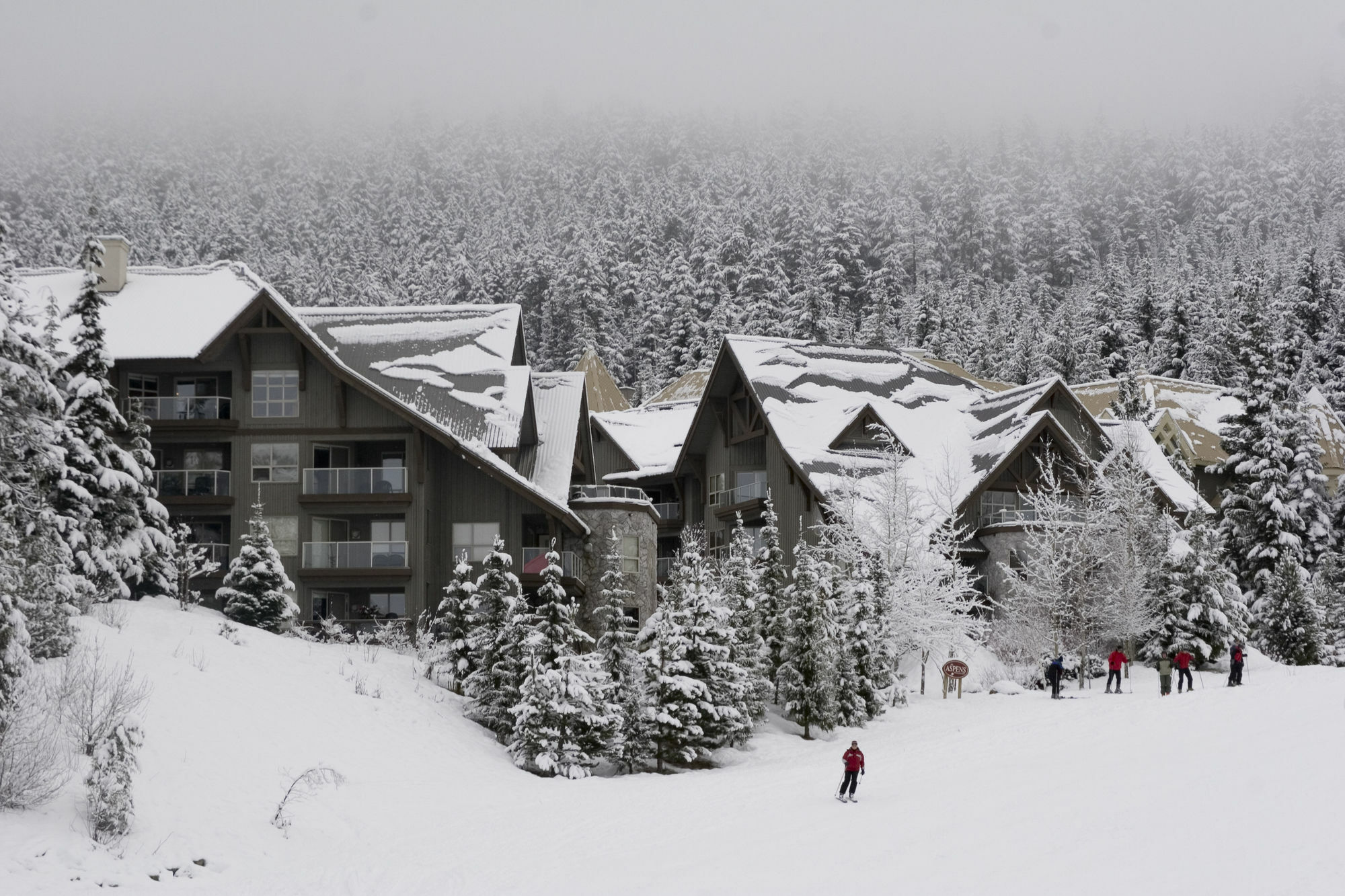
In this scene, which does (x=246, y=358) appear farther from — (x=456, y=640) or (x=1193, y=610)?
(x=1193, y=610)

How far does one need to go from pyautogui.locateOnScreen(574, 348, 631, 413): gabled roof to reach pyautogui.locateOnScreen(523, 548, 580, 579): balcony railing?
38462mm

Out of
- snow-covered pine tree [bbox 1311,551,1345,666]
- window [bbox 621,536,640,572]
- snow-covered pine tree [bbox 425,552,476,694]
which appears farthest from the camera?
snow-covered pine tree [bbox 1311,551,1345,666]

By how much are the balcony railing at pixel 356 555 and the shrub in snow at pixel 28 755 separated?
21.1 meters

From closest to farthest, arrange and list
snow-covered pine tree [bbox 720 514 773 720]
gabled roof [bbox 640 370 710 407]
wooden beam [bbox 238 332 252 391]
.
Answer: snow-covered pine tree [bbox 720 514 773 720], wooden beam [bbox 238 332 252 391], gabled roof [bbox 640 370 710 407]

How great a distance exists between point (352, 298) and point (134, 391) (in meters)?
81.1

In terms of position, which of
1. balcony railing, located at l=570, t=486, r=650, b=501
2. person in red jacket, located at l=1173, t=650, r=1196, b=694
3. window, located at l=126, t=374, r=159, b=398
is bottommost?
person in red jacket, located at l=1173, t=650, r=1196, b=694

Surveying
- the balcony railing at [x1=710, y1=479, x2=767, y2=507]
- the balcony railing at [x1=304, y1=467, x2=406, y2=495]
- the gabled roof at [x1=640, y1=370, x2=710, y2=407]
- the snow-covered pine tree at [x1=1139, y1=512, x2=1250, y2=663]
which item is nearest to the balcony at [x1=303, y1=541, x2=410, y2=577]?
the balcony railing at [x1=304, y1=467, x2=406, y2=495]

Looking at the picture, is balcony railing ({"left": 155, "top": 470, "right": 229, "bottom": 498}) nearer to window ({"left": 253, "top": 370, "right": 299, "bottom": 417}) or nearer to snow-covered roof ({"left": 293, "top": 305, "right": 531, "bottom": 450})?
window ({"left": 253, "top": 370, "right": 299, "bottom": 417})

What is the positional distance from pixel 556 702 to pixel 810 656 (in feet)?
25.5

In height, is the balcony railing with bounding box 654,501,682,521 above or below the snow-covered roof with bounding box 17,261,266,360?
below

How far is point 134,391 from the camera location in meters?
42.5

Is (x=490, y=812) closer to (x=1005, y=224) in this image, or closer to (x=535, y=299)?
(x=535, y=299)

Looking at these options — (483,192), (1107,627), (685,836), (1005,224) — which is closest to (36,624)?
(685,836)

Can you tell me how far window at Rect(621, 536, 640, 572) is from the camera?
4556 centimetres
